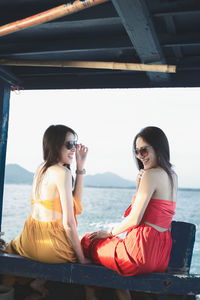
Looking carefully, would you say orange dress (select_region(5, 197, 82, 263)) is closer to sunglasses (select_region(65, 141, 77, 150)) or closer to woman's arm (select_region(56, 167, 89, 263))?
woman's arm (select_region(56, 167, 89, 263))

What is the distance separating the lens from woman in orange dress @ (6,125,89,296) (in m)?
2.64

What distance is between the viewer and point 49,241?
267 cm

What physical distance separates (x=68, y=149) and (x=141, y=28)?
122 cm

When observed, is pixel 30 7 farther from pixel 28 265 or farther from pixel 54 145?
pixel 28 265

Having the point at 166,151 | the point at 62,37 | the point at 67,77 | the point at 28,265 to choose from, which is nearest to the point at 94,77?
the point at 67,77

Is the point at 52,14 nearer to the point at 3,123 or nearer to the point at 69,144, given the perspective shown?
the point at 69,144

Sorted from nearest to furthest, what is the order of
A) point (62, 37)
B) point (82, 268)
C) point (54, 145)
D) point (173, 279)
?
1. point (173, 279)
2. point (82, 268)
3. point (54, 145)
4. point (62, 37)

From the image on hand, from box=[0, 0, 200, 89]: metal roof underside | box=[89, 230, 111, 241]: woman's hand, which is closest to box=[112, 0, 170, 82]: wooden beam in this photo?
box=[0, 0, 200, 89]: metal roof underside

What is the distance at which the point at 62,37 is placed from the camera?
342 centimetres

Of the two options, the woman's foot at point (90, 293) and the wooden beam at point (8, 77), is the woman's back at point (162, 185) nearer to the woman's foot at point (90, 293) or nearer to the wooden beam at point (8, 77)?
the woman's foot at point (90, 293)

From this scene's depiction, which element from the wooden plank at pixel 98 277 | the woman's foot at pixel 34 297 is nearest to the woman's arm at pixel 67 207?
the wooden plank at pixel 98 277

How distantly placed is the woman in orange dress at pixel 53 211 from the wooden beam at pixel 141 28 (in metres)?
1.02

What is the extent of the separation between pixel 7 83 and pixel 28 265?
8.06 ft

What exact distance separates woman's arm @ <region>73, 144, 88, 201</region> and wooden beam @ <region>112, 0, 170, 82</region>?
1.11m
